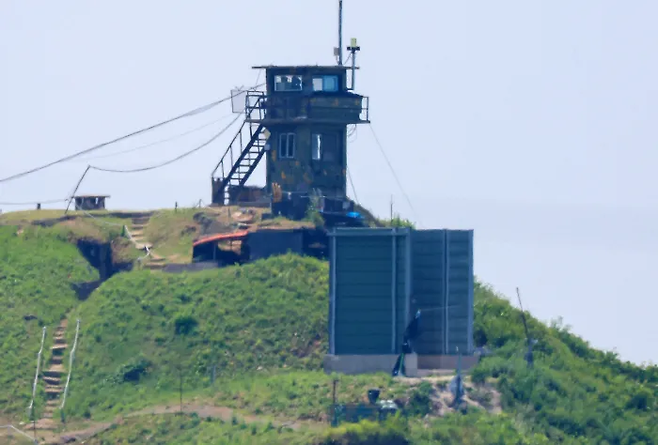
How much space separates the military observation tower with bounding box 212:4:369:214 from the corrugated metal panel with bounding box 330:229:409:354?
39.1ft

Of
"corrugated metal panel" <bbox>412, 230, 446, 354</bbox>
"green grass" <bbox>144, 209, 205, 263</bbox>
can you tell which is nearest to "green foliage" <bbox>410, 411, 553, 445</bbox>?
"corrugated metal panel" <bbox>412, 230, 446, 354</bbox>

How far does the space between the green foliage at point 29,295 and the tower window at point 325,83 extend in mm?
10680

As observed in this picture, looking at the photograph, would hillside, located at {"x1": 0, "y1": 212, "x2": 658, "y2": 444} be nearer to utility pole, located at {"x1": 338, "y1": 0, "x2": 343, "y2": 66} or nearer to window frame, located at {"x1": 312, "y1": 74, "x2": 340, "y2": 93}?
window frame, located at {"x1": 312, "y1": 74, "x2": 340, "y2": 93}

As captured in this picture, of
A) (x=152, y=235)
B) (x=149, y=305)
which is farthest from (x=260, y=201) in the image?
(x=149, y=305)

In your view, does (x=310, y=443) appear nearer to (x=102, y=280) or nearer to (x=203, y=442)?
(x=203, y=442)

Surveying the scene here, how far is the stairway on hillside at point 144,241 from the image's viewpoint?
202 ft

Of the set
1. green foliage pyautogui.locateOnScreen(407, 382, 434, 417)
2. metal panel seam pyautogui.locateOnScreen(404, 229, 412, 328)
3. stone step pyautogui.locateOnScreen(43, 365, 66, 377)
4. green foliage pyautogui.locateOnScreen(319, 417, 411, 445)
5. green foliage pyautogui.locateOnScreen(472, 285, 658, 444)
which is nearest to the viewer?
green foliage pyautogui.locateOnScreen(319, 417, 411, 445)

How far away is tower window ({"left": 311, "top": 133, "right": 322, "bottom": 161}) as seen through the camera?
65562 mm

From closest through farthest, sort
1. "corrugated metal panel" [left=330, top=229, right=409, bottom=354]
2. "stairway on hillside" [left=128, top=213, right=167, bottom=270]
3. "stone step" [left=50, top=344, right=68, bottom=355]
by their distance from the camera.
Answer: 1. "corrugated metal panel" [left=330, top=229, right=409, bottom=354]
2. "stone step" [left=50, top=344, right=68, bottom=355]
3. "stairway on hillside" [left=128, top=213, right=167, bottom=270]

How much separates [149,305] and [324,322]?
607cm

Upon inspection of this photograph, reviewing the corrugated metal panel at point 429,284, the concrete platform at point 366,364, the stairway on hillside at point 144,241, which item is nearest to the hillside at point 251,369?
the concrete platform at point 366,364

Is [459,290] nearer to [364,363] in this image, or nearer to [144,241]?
[364,363]

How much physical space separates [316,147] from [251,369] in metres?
15.0

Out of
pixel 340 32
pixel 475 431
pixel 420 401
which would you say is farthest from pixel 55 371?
pixel 340 32
